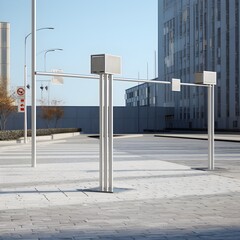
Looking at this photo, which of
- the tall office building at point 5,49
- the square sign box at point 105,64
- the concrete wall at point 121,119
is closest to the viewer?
the square sign box at point 105,64

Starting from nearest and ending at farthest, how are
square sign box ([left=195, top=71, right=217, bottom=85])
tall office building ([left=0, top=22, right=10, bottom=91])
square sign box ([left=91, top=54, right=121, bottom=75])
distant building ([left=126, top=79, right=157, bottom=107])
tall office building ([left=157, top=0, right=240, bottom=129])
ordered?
square sign box ([left=91, top=54, right=121, bottom=75]) → square sign box ([left=195, top=71, right=217, bottom=85]) → tall office building ([left=157, top=0, right=240, bottom=129]) → tall office building ([left=0, top=22, right=10, bottom=91]) → distant building ([left=126, top=79, right=157, bottom=107])

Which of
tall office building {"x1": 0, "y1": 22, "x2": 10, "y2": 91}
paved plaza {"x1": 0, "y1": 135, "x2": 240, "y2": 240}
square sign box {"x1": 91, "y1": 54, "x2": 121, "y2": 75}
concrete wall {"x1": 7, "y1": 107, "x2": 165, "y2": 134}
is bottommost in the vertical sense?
paved plaza {"x1": 0, "y1": 135, "x2": 240, "y2": 240}

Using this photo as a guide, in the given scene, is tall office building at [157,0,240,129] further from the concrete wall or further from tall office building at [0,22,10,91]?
tall office building at [0,22,10,91]

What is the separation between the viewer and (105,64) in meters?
12.1

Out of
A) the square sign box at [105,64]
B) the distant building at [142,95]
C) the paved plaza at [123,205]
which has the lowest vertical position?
the paved plaza at [123,205]

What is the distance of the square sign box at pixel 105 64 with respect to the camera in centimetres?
1205

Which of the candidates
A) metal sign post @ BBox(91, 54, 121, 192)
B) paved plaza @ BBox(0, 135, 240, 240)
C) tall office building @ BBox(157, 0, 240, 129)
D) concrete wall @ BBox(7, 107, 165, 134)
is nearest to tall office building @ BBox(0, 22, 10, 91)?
concrete wall @ BBox(7, 107, 165, 134)

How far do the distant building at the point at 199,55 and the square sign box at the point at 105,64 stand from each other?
181 feet

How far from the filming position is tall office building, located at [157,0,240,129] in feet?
218

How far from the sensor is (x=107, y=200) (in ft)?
34.9

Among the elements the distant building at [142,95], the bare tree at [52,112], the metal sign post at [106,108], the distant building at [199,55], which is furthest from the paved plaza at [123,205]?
the distant building at [142,95]

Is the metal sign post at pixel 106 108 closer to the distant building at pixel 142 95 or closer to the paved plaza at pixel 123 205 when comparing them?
the paved plaza at pixel 123 205

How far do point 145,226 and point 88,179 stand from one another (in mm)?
6618

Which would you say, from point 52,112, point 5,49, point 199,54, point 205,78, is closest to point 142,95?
point 199,54
